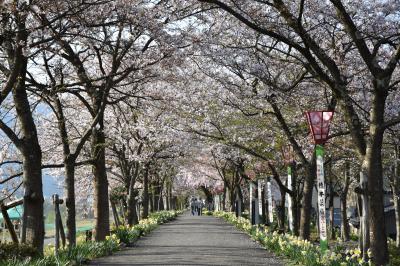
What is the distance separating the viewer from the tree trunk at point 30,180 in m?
10.6

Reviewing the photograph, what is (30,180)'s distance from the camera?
10664 millimetres

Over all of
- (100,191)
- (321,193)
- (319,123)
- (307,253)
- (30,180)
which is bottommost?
(307,253)

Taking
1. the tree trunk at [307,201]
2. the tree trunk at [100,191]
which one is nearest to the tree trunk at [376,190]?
the tree trunk at [307,201]

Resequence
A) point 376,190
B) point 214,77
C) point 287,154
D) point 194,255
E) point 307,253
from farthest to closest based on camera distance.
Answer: point 287,154, point 214,77, point 194,255, point 307,253, point 376,190

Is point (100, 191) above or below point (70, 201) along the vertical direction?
above

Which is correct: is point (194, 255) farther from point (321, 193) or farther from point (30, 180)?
point (30, 180)

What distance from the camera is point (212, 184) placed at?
5884 centimetres

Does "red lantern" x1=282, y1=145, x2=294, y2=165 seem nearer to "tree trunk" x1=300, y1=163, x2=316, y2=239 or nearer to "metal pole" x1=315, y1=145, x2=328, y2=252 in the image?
"tree trunk" x1=300, y1=163, x2=316, y2=239

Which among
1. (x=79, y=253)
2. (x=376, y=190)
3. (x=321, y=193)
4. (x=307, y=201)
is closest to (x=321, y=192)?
(x=321, y=193)

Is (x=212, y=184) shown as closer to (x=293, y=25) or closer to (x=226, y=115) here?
(x=226, y=115)

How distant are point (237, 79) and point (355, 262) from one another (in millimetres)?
8005

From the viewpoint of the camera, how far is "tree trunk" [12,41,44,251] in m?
10.6

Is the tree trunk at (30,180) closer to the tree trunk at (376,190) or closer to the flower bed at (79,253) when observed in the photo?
the flower bed at (79,253)

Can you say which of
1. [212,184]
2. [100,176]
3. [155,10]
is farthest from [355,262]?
[212,184]
